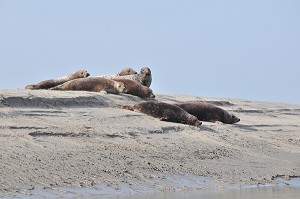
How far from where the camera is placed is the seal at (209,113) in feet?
52.7

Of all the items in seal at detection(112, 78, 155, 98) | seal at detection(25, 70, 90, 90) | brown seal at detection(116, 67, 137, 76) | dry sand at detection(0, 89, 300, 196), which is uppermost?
brown seal at detection(116, 67, 137, 76)

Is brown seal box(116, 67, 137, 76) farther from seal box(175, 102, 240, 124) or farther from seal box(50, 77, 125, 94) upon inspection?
seal box(175, 102, 240, 124)

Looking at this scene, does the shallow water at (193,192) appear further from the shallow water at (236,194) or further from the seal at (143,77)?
the seal at (143,77)

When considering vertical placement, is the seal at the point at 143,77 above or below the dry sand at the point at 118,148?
above

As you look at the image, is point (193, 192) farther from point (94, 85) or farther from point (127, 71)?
point (127, 71)

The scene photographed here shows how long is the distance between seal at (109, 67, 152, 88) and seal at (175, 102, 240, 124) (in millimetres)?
2922

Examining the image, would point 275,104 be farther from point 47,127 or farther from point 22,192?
point 22,192

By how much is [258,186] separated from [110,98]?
541 cm

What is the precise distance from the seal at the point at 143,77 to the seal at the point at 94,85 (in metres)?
1.98

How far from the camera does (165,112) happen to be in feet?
49.6

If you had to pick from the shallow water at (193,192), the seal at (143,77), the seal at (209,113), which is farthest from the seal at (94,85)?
the shallow water at (193,192)

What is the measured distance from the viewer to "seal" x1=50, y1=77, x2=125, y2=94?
1689cm

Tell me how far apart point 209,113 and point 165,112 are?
1.43 m

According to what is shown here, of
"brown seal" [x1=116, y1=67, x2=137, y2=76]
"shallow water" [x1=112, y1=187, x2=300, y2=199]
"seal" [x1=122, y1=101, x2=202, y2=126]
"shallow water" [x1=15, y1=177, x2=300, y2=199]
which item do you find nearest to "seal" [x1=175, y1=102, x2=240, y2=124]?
"seal" [x1=122, y1=101, x2=202, y2=126]
